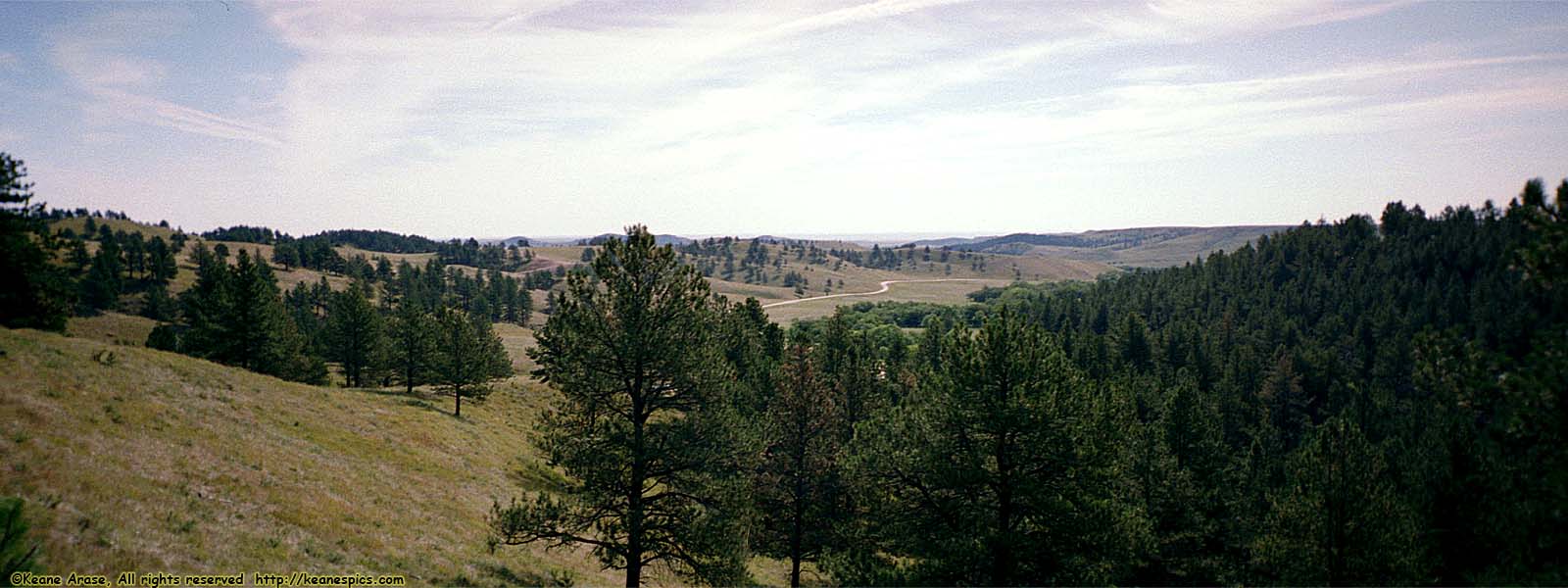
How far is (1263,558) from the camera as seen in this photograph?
962 inches

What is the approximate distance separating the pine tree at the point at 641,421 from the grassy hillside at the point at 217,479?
74.2 inches

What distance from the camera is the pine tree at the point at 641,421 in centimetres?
1822

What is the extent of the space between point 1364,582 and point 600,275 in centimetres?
2733

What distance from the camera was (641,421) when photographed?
18.9 meters

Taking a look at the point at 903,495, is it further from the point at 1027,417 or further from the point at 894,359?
the point at 894,359

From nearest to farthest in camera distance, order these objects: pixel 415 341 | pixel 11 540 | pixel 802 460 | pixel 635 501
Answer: pixel 11 540, pixel 635 501, pixel 802 460, pixel 415 341

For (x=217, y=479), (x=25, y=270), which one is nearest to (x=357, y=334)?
(x=25, y=270)

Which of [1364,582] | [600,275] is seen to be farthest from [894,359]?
[600,275]

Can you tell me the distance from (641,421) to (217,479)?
13.5 metres

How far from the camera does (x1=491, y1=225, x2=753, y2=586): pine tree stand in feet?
59.8

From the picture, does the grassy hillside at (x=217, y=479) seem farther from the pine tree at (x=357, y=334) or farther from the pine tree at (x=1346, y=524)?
the pine tree at (x=1346, y=524)

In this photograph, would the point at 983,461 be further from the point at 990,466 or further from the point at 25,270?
the point at 25,270

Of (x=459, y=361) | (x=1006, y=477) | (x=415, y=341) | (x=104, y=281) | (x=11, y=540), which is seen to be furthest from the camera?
(x=104, y=281)

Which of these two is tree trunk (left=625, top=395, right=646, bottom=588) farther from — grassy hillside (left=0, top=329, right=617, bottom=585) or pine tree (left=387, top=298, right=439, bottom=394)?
pine tree (left=387, top=298, right=439, bottom=394)
